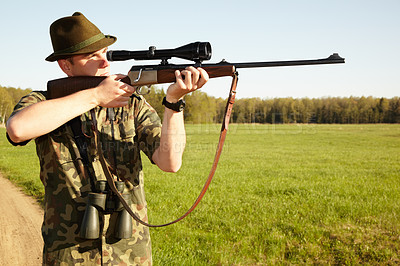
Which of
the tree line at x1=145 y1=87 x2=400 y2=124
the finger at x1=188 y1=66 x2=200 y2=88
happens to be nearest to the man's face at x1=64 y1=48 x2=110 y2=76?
the finger at x1=188 y1=66 x2=200 y2=88

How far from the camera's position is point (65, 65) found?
9.56ft

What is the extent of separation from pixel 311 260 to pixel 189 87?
485cm

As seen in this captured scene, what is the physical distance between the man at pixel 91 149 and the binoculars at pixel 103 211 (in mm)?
102

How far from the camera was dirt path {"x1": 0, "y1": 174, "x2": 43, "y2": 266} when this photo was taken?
20.3 feet

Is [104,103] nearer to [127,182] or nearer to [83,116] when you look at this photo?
[83,116]

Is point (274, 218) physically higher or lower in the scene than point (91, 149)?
lower

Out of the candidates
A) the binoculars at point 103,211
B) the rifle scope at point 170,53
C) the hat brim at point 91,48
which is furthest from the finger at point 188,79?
the binoculars at point 103,211

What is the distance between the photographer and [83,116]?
9.14 feet

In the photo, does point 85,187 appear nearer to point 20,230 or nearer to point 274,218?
point 20,230

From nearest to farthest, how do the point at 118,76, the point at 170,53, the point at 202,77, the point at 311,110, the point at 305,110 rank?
the point at 118,76, the point at 202,77, the point at 170,53, the point at 311,110, the point at 305,110

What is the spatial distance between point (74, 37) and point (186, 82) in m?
0.91

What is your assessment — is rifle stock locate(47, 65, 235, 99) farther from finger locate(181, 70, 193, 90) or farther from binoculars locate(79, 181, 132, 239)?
binoculars locate(79, 181, 132, 239)

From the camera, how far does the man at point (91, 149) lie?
2654 millimetres

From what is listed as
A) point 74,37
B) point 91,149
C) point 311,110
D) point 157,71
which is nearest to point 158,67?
point 157,71
